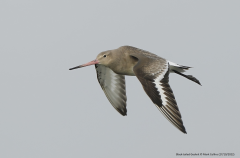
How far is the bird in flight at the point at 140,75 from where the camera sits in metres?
8.40

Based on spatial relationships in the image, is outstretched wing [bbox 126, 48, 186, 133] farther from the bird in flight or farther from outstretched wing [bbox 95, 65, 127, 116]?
outstretched wing [bbox 95, 65, 127, 116]

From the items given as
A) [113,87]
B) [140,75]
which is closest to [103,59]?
[113,87]

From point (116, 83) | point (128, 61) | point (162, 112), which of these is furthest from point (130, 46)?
point (162, 112)

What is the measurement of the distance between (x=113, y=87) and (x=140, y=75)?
10.5ft

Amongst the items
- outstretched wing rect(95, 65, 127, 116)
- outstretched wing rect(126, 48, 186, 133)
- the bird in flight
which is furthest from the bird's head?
outstretched wing rect(126, 48, 186, 133)

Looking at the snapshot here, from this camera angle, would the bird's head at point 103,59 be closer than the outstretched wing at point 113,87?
Yes

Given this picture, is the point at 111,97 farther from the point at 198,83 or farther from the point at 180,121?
the point at 180,121

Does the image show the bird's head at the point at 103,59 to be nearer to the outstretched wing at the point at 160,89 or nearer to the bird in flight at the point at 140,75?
the bird in flight at the point at 140,75

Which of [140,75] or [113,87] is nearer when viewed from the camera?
[140,75]

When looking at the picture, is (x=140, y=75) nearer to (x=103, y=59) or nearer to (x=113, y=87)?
(x=103, y=59)

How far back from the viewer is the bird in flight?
8.40 m

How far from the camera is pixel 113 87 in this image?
1196cm

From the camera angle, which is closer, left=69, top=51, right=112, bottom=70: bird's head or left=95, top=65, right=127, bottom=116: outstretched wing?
left=69, top=51, right=112, bottom=70: bird's head

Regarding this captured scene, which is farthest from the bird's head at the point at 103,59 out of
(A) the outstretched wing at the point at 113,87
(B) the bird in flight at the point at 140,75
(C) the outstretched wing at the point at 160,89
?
(C) the outstretched wing at the point at 160,89
